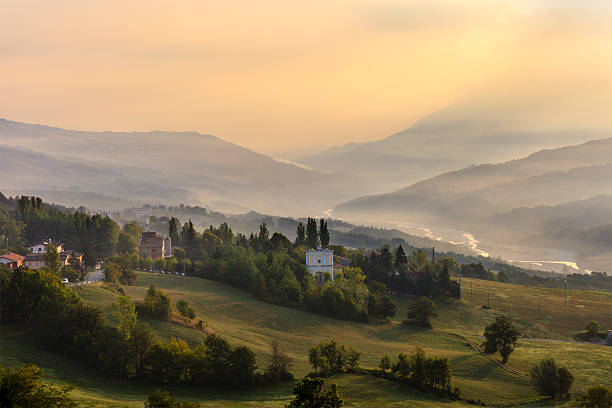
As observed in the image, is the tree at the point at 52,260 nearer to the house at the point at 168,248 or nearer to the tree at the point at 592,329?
the house at the point at 168,248

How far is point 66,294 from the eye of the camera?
65.7m

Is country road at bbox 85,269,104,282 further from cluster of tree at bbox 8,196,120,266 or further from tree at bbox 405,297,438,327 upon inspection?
tree at bbox 405,297,438,327

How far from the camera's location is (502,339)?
251 feet

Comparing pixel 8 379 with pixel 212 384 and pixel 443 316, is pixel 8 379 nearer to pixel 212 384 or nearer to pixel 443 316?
pixel 212 384

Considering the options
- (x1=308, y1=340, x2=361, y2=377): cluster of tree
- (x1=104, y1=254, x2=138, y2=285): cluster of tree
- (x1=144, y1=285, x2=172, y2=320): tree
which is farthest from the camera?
(x1=104, y1=254, x2=138, y2=285): cluster of tree

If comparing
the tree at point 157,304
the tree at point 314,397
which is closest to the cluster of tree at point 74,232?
the tree at point 157,304

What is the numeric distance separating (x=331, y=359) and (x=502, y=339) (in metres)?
27.3

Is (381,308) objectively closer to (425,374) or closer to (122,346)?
(425,374)

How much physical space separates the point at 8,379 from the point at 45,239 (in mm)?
105146

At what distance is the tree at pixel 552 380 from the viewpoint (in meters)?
59.6

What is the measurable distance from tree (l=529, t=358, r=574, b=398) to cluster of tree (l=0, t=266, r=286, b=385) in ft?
94.4

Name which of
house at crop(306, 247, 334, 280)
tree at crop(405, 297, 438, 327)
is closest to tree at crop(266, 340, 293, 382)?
tree at crop(405, 297, 438, 327)

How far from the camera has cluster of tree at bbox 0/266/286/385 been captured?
182 ft

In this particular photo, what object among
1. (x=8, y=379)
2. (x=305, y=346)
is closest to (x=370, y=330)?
(x=305, y=346)
